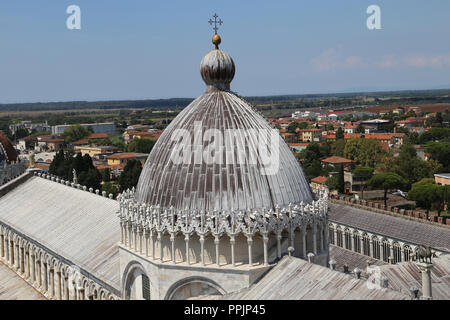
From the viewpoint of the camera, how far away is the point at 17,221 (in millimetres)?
44656

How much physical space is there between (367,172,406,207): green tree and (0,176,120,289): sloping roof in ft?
219

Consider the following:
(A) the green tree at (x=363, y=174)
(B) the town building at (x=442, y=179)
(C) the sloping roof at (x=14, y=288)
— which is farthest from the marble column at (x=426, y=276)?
(A) the green tree at (x=363, y=174)

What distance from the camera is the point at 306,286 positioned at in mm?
18469

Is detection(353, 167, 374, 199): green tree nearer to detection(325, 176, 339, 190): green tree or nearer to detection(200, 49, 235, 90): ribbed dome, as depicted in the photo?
detection(325, 176, 339, 190): green tree

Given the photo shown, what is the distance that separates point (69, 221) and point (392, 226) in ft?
120

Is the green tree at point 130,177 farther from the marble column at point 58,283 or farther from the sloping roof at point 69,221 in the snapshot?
the marble column at point 58,283

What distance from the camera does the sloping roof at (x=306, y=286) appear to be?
17.1 metres

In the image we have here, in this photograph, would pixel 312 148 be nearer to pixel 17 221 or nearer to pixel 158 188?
pixel 17 221

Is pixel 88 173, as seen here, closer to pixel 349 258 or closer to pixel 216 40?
pixel 349 258

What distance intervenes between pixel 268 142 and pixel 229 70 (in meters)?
3.69

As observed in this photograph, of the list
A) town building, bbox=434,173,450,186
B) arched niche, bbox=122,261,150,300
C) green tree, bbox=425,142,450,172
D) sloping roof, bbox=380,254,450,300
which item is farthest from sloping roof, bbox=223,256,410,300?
green tree, bbox=425,142,450,172

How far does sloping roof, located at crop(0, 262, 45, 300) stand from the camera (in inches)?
1518

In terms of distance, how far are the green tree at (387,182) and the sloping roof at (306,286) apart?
275 ft

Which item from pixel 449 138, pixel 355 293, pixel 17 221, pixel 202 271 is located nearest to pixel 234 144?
pixel 202 271
